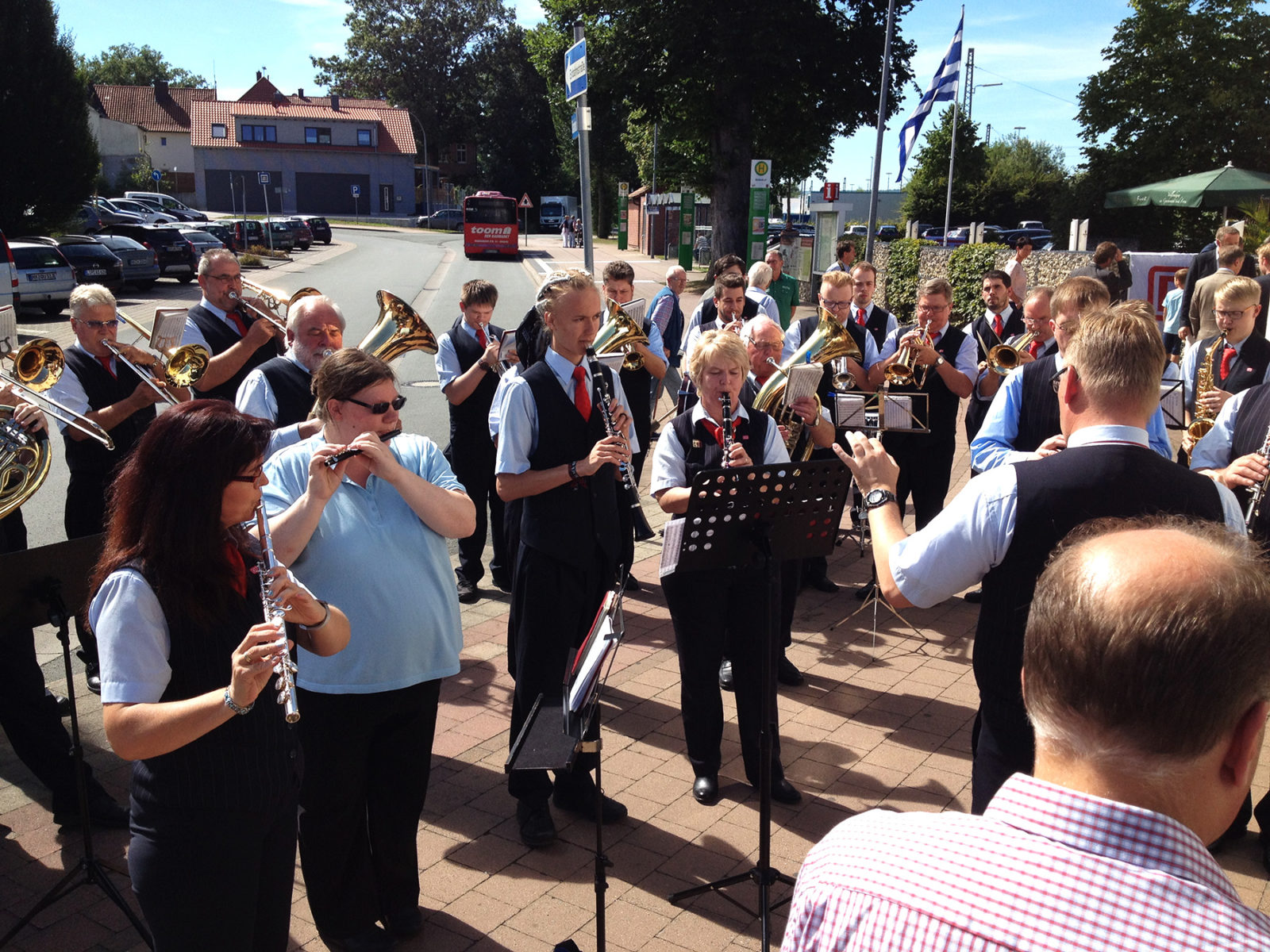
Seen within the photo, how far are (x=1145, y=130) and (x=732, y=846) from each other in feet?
114

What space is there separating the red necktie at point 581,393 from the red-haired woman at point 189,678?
178cm

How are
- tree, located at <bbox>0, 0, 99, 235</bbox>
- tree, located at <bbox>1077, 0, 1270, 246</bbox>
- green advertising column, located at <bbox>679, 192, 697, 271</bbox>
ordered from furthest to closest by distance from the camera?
1. green advertising column, located at <bbox>679, 192, 697, 271</bbox>
2. tree, located at <bbox>1077, 0, 1270, 246</bbox>
3. tree, located at <bbox>0, 0, 99, 235</bbox>

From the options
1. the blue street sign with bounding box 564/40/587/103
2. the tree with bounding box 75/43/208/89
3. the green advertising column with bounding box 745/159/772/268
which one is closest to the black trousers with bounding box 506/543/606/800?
the blue street sign with bounding box 564/40/587/103

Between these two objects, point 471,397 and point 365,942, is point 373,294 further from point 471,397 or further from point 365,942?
point 365,942

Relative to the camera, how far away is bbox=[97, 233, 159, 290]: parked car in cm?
2469

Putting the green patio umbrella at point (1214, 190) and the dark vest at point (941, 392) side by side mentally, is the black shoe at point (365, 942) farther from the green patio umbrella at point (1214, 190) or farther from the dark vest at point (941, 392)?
the green patio umbrella at point (1214, 190)

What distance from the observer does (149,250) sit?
997 inches

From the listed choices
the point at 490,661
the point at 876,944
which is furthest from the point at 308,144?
the point at 876,944

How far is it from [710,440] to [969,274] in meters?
15.0

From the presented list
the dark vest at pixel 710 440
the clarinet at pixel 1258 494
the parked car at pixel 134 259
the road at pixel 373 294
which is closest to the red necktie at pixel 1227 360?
the clarinet at pixel 1258 494

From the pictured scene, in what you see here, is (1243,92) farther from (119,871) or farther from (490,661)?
(119,871)

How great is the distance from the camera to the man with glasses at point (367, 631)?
3092 mm

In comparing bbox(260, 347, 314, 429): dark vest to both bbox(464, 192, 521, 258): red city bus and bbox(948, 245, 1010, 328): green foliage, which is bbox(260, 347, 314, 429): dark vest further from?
bbox(464, 192, 521, 258): red city bus

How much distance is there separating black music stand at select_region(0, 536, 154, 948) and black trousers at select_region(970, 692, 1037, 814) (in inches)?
104
